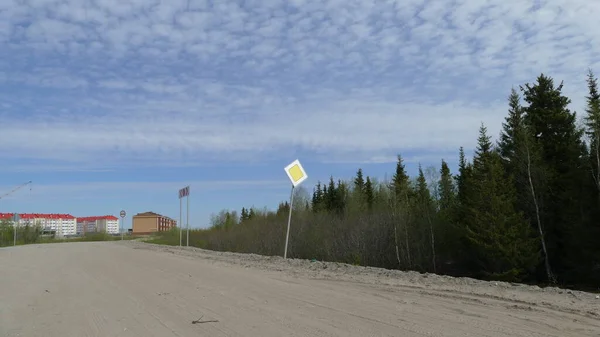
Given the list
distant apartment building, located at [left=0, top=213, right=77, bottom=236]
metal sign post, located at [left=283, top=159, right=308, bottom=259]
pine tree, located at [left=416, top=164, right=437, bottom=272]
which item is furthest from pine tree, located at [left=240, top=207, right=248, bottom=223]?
distant apartment building, located at [left=0, top=213, right=77, bottom=236]

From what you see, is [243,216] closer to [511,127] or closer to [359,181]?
[359,181]

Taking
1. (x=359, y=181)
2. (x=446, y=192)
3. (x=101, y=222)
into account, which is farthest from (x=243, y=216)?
(x=101, y=222)

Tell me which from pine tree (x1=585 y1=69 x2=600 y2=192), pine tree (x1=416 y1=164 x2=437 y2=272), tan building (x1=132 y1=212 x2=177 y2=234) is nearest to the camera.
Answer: pine tree (x1=585 y1=69 x2=600 y2=192)

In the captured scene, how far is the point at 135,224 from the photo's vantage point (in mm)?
128875

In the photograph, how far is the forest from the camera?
102 ft

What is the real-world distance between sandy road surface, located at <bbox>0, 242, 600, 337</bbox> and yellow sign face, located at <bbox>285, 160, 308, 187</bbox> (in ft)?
18.4

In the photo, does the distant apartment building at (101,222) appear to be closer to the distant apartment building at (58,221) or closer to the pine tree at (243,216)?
the distant apartment building at (58,221)

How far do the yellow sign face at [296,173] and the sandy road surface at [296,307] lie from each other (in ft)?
18.4

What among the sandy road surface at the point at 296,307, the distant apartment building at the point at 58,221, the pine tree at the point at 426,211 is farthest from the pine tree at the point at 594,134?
the distant apartment building at the point at 58,221

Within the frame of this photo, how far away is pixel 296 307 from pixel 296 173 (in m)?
10.7

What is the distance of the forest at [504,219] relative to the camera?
1227 inches

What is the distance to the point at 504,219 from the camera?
105ft

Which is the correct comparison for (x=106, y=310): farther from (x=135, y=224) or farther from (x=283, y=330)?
(x=135, y=224)

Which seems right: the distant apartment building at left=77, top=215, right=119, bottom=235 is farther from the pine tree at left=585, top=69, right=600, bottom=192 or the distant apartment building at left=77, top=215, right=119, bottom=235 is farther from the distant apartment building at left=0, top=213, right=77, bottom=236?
the pine tree at left=585, top=69, right=600, bottom=192
